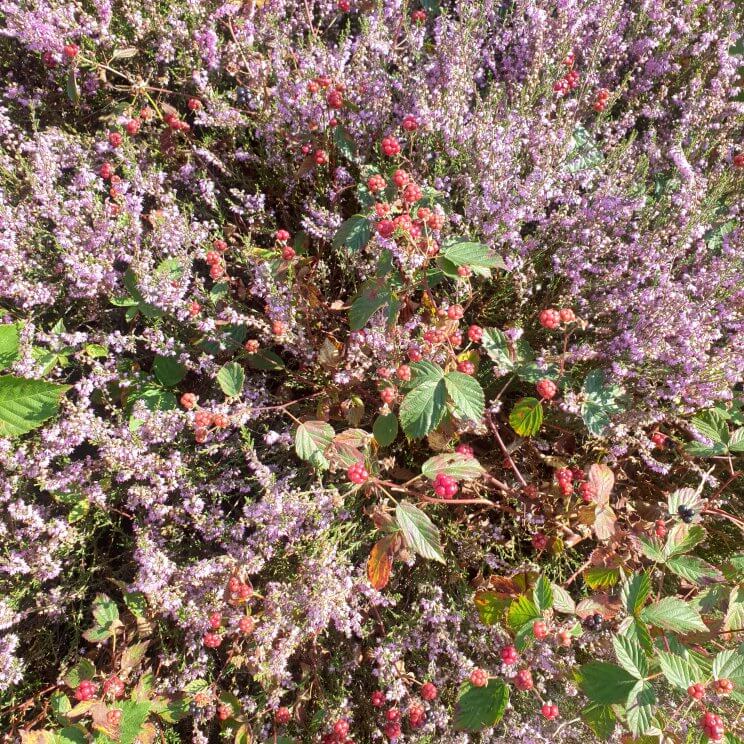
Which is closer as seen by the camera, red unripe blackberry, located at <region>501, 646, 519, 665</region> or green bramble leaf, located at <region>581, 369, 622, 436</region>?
red unripe blackberry, located at <region>501, 646, 519, 665</region>

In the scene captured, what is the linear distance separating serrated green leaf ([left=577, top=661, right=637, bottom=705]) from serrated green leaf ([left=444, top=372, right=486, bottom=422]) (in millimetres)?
1065

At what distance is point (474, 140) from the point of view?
274 cm

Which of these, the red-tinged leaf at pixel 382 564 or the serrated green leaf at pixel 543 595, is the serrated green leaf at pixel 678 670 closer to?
the serrated green leaf at pixel 543 595

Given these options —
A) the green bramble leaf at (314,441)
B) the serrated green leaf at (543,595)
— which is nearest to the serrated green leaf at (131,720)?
the green bramble leaf at (314,441)

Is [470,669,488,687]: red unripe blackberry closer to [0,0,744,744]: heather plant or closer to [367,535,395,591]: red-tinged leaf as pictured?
[0,0,744,744]: heather plant

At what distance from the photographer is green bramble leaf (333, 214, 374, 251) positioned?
2489 mm

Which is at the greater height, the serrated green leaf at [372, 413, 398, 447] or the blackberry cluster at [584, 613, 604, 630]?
the serrated green leaf at [372, 413, 398, 447]

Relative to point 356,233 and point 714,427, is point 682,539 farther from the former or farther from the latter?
point 356,233

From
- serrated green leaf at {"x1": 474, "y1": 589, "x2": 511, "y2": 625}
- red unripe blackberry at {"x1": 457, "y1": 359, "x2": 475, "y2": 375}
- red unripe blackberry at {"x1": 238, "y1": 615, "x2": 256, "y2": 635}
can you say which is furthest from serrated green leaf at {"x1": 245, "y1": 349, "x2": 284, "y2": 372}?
serrated green leaf at {"x1": 474, "y1": 589, "x2": 511, "y2": 625}

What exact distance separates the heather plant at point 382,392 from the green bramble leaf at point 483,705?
12 millimetres

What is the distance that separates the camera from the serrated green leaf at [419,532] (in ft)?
6.96

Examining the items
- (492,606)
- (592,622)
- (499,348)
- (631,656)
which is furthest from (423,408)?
(592,622)

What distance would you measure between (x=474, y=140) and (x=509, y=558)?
2.37 m

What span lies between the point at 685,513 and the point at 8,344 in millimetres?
3408
